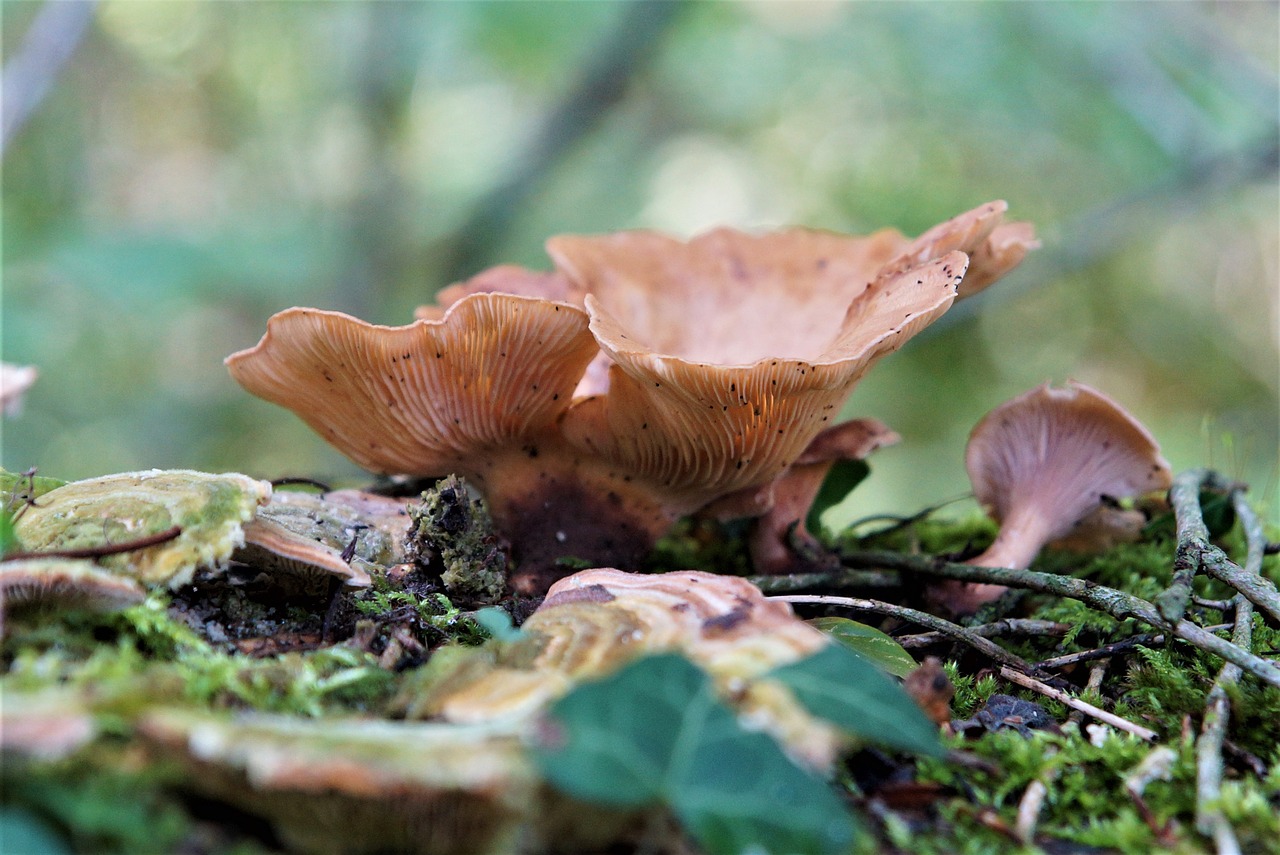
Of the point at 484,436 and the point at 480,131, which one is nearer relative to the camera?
the point at 484,436

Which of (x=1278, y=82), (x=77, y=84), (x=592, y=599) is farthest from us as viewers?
Answer: (x=77, y=84)

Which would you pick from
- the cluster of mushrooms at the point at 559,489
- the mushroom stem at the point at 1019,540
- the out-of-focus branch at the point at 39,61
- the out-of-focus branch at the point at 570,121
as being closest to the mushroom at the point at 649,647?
the cluster of mushrooms at the point at 559,489

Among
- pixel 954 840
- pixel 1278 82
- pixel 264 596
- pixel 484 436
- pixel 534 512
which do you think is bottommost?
pixel 954 840

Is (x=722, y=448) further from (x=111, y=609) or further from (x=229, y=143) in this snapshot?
(x=229, y=143)

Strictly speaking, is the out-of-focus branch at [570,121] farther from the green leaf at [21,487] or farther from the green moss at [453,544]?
the green leaf at [21,487]

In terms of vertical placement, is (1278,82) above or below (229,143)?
below

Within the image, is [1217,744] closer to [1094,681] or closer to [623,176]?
[1094,681]

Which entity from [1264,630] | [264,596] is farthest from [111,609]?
[1264,630]

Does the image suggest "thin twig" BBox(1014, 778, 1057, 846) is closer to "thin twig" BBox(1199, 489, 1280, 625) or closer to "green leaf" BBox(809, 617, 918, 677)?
"green leaf" BBox(809, 617, 918, 677)
